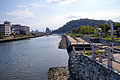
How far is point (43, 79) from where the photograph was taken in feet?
53.0

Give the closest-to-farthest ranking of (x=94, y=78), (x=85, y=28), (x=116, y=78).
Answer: (x=116, y=78) → (x=94, y=78) → (x=85, y=28)

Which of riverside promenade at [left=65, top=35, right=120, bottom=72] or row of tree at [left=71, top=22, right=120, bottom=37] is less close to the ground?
row of tree at [left=71, top=22, right=120, bottom=37]

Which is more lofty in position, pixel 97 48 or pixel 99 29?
pixel 99 29

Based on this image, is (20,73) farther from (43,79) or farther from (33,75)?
(43,79)

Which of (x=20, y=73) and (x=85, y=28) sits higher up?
(x=85, y=28)

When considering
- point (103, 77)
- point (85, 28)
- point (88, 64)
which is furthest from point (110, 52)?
point (85, 28)

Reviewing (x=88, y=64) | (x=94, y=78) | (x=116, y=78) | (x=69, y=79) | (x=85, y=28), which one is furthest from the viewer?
(x=85, y=28)

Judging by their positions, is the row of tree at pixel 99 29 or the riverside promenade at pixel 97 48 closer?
the riverside promenade at pixel 97 48

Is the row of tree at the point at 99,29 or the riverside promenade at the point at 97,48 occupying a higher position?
the row of tree at the point at 99,29

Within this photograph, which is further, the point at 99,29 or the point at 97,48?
the point at 99,29

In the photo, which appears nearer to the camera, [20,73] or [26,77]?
[26,77]

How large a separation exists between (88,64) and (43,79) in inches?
306

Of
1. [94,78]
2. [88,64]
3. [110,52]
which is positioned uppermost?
[110,52]

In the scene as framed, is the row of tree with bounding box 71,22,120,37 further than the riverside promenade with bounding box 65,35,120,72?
Yes
